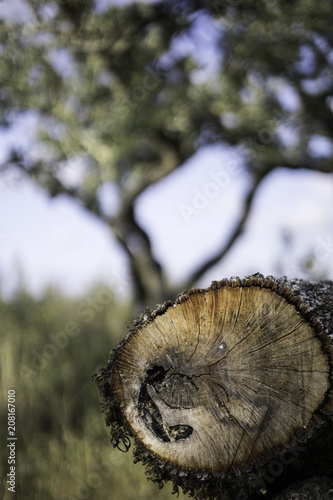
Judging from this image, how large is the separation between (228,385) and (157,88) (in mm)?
5569

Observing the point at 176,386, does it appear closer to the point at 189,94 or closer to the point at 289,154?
the point at 189,94

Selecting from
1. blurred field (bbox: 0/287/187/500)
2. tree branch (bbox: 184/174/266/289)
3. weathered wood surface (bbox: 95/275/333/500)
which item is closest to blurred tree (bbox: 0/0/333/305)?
tree branch (bbox: 184/174/266/289)

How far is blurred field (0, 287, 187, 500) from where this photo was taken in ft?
11.2

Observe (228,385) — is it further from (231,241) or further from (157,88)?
(231,241)

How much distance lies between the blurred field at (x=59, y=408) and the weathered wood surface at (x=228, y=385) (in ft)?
4.52

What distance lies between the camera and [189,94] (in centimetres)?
651

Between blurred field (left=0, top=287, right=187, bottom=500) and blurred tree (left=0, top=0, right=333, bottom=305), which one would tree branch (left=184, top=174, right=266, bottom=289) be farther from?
blurred field (left=0, top=287, right=187, bottom=500)

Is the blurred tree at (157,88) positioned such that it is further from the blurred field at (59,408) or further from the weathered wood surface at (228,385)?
the weathered wood surface at (228,385)

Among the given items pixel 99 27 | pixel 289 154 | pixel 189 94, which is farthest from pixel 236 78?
pixel 99 27

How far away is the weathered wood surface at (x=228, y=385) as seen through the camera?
3.95 feet

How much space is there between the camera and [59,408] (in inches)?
184

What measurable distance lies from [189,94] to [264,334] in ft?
19.3

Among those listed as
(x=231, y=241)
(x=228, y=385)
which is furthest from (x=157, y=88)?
(x=228, y=385)

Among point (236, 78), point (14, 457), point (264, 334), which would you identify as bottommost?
point (264, 334)
